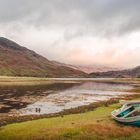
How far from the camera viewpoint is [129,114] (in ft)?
107

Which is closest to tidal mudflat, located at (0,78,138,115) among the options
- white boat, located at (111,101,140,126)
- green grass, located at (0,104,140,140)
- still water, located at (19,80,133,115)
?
still water, located at (19,80,133,115)

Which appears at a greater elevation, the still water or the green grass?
the still water

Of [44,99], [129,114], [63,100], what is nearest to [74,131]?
[129,114]

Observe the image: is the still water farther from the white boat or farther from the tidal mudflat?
the white boat

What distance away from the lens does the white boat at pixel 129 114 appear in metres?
31.8

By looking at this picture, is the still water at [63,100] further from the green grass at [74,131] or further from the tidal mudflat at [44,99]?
the green grass at [74,131]

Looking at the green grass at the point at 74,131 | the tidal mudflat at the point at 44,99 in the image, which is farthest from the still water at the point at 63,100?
the green grass at the point at 74,131

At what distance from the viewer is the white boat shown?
31.8 meters

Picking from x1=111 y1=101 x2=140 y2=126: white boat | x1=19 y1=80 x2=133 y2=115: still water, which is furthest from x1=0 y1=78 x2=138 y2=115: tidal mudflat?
x1=111 y1=101 x2=140 y2=126: white boat

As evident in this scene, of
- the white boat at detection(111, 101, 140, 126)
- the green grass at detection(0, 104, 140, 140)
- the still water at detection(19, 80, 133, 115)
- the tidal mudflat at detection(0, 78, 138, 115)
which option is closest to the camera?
the green grass at detection(0, 104, 140, 140)

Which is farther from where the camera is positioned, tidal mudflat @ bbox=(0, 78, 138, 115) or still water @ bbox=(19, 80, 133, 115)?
tidal mudflat @ bbox=(0, 78, 138, 115)

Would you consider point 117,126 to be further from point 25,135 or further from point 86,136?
point 25,135

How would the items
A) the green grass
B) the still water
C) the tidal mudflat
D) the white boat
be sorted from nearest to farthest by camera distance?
the green grass, the white boat, the still water, the tidal mudflat

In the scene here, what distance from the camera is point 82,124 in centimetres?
3231
